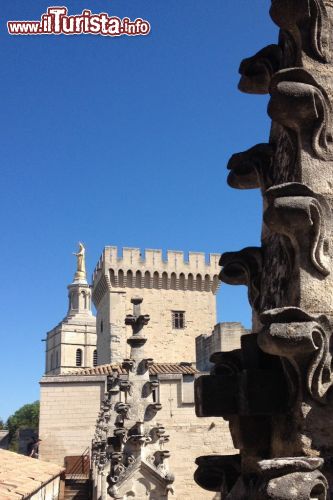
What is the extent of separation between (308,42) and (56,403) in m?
24.7

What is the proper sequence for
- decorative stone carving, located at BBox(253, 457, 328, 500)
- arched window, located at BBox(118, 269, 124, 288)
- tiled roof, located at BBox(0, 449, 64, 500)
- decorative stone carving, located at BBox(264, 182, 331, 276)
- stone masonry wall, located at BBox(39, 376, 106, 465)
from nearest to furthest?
decorative stone carving, located at BBox(253, 457, 328, 500)
decorative stone carving, located at BBox(264, 182, 331, 276)
tiled roof, located at BBox(0, 449, 64, 500)
stone masonry wall, located at BBox(39, 376, 106, 465)
arched window, located at BBox(118, 269, 124, 288)

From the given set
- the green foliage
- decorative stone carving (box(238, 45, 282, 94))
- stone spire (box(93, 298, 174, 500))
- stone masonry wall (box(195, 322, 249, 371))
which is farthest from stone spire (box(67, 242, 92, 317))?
decorative stone carving (box(238, 45, 282, 94))

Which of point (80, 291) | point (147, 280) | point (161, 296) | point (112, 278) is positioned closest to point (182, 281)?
point (161, 296)

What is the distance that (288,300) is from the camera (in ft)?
7.09

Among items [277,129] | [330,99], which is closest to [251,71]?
[277,129]

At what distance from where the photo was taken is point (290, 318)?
1927 mm

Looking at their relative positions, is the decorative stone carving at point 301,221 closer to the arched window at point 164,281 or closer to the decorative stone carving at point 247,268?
the decorative stone carving at point 247,268

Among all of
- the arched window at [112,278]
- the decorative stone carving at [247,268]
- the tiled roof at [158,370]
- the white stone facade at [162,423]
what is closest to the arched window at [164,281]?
the arched window at [112,278]

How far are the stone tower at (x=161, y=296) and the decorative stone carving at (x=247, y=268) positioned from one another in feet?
120

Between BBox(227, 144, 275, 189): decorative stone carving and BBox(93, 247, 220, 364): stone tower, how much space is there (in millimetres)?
36674

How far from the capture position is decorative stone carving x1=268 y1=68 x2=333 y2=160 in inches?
89.0

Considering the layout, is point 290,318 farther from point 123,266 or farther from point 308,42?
point 123,266

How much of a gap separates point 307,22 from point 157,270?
A: 3987 centimetres

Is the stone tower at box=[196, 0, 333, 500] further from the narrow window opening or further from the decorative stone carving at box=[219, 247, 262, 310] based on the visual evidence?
the narrow window opening
